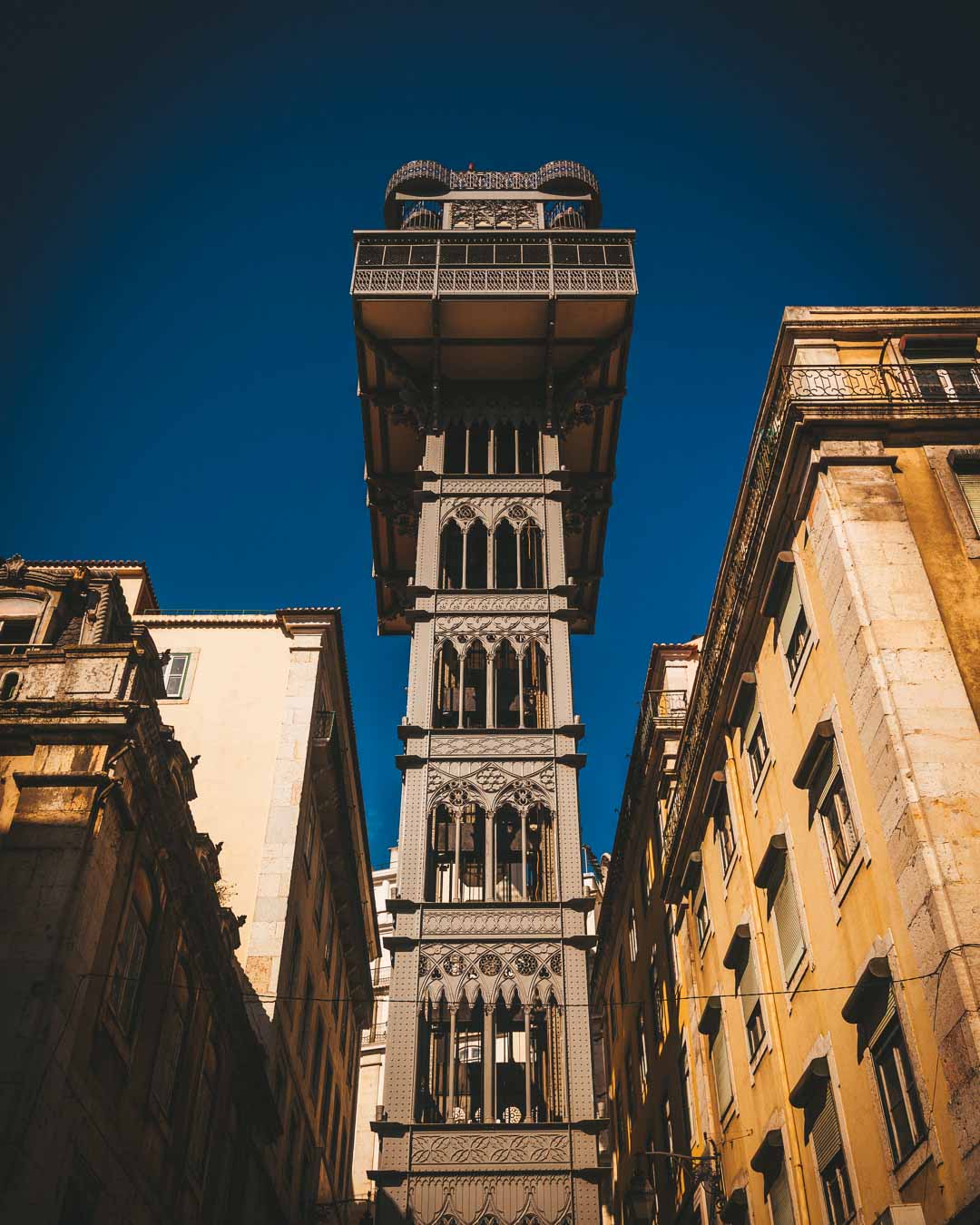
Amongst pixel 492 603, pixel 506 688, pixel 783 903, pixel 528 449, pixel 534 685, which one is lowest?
pixel 783 903

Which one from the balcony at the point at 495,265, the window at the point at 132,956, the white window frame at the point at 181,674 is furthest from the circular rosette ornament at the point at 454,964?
the balcony at the point at 495,265

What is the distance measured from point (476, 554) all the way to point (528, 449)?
173 inches

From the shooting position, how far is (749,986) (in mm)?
22516

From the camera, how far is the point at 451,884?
29.3 m

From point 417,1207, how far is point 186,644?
17070mm

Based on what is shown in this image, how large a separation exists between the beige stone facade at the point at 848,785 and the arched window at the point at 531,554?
11789 millimetres

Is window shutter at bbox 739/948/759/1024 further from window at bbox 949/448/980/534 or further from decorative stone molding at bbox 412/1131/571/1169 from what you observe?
window at bbox 949/448/980/534

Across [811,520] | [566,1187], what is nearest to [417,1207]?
[566,1187]

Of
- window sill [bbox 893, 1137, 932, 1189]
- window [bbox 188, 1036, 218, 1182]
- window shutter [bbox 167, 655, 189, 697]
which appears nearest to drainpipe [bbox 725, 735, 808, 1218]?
window sill [bbox 893, 1137, 932, 1189]

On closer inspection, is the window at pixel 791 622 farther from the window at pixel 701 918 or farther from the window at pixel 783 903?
the window at pixel 701 918

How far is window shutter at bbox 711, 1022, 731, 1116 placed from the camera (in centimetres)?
2409

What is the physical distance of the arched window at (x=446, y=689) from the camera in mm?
33375

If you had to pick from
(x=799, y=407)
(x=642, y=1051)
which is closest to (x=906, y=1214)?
(x=799, y=407)

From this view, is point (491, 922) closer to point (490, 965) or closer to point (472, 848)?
point (490, 965)
